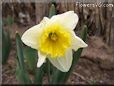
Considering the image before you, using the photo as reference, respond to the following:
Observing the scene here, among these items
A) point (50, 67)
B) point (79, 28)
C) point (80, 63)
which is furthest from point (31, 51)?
point (80, 63)

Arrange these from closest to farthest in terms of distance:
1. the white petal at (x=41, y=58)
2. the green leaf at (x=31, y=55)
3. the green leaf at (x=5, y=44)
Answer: the white petal at (x=41, y=58) < the green leaf at (x=31, y=55) < the green leaf at (x=5, y=44)

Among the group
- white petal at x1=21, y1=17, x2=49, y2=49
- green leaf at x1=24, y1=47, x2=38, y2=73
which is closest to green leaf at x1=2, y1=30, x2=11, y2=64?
green leaf at x1=24, y1=47, x2=38, y2=73

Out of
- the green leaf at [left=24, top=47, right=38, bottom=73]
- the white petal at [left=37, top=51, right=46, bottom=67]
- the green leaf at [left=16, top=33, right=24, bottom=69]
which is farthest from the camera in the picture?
the green leaf at [left=24, top=47, right=38, bottom=73]

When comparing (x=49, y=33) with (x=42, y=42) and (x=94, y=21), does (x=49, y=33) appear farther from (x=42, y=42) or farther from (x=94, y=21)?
(x=94, y=21)

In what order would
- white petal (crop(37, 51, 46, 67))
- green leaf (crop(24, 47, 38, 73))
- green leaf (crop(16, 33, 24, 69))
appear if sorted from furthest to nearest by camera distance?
1. green leaf (crop(24, 47, 38, 73))
2. green leaf (crop(16, 33, 24, 69))
3. white petal (crop(37, 51, 46, 67))

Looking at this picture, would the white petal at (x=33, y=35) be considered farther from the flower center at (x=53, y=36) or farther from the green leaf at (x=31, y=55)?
the green leaf at (x=31, y=55)

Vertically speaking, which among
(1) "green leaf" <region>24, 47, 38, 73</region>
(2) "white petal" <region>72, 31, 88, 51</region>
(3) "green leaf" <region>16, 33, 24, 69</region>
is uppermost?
(2) "white petal" <region>72, 31, 88, 51</region>

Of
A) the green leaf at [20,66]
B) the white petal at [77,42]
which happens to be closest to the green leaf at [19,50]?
the green leaf at [20,66]

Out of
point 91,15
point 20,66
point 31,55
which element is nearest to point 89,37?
point 91,15

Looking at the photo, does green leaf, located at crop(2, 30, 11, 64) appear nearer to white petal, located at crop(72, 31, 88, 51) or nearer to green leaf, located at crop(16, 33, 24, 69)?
green leaf, located at crop(16, 33, 24, 69)
